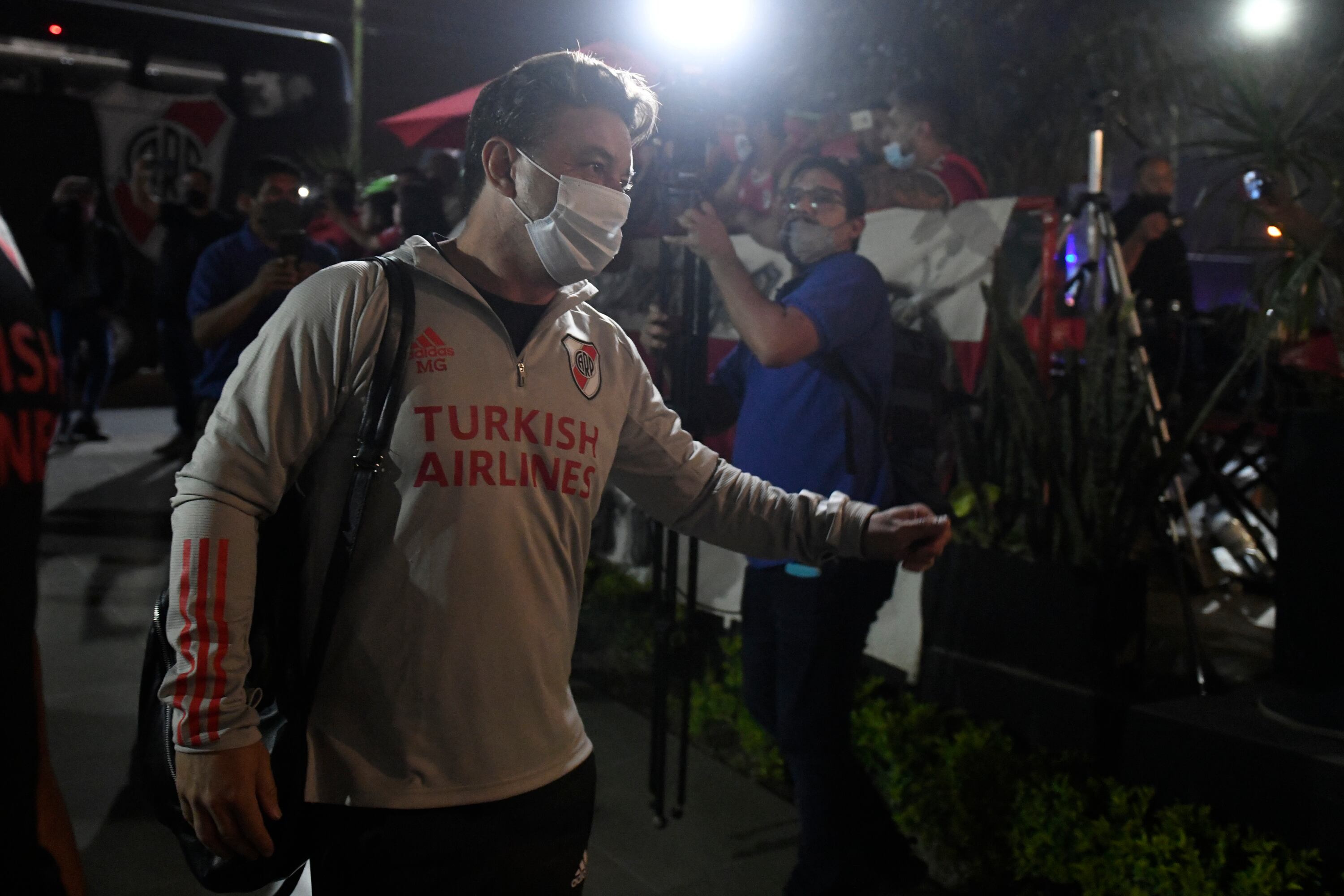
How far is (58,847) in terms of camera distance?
1.38 meters

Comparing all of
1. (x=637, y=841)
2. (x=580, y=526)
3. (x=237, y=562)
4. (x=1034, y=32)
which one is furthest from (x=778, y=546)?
(x=1034, y=32)

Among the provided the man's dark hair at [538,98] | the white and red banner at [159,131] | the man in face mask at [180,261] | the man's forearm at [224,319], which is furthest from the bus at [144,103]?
the man's dark hair at [538,98]

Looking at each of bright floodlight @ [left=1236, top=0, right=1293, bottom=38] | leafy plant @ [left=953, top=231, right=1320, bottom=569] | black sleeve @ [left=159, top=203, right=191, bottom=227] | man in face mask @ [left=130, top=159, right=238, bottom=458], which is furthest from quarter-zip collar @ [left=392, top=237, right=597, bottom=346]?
bright floodlight @ [left=1236, top=0, right=1293, bottom=38]

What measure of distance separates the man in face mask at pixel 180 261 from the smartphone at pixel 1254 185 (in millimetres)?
5322

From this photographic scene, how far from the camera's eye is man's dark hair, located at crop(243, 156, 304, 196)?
4.45 metres

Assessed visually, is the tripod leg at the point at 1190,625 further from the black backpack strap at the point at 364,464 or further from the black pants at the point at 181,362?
the black pants at the point at 181,362

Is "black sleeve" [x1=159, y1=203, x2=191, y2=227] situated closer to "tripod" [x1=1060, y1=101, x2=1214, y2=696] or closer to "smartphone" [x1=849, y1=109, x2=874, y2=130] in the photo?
"smartphone" [x1=849, y1=109, x2=874, y2=130]

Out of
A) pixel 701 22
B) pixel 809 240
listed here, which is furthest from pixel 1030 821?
pixel 701 22

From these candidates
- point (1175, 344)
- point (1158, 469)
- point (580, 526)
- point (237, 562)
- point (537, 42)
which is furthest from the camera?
point (537, 42)

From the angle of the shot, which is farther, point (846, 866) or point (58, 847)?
point (846, 866)

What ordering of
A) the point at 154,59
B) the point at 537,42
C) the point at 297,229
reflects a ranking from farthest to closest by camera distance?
the point at 537,42, the point at 154,59, the point at 297,229

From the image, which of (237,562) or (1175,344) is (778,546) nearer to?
(237,562)

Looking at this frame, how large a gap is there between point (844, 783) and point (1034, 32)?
818 centimetres

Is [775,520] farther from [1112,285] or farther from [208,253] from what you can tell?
[1112,285]
